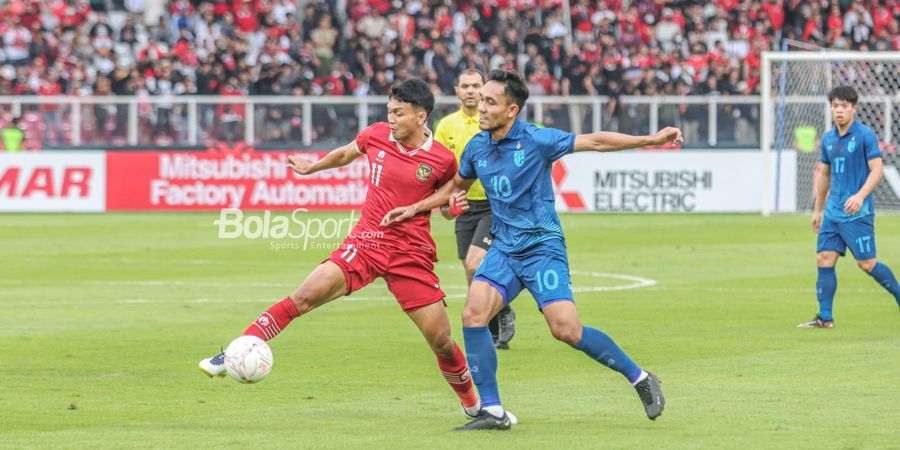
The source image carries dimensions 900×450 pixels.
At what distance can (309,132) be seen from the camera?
31594 millimetres

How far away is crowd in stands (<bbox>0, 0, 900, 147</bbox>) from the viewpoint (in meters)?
33.1

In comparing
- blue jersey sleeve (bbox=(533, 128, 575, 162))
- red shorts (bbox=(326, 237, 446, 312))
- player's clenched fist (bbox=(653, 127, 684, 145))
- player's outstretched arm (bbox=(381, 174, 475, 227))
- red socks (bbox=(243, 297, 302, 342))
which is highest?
player's clenched fist (bbox=(653, 127, 684, 145))

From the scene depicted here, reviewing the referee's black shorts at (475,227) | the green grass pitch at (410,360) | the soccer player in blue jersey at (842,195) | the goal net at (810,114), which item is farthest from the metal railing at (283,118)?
the referee's black shorts at (475,227)

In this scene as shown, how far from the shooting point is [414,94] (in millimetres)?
9266

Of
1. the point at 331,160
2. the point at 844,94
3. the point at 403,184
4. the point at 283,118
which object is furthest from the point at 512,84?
the point at 283,118

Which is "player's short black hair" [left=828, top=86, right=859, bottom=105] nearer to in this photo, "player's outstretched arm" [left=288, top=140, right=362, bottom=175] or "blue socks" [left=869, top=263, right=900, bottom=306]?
"blue socks" [left=869, top=263, right=900, bottom=306]

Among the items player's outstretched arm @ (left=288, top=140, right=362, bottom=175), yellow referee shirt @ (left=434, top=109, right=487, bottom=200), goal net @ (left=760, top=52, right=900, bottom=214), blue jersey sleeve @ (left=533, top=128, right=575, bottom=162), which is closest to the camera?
blue jersey sleeve @ (left=533, top=128, right=575, bottom=162)

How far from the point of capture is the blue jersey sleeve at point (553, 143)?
348 inches

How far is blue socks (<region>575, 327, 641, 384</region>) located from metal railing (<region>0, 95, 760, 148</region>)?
73.3ft

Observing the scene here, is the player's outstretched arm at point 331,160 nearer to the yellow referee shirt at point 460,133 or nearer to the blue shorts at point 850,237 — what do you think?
the yellow referee shirt at point 460,133

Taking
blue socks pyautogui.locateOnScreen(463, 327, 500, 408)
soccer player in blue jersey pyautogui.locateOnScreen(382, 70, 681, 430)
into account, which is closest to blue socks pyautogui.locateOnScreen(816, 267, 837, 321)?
soccer player in blue jersey pyautogui.locateOnScreen(382, 70, 681, 430)

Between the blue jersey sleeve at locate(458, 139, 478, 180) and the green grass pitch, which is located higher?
the blue jersey sleeve at locate(458, 139, 478, 180)

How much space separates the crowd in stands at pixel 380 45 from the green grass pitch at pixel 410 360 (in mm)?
11241

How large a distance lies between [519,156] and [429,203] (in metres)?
0.68
